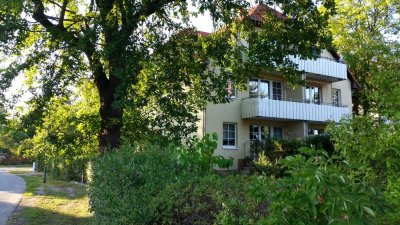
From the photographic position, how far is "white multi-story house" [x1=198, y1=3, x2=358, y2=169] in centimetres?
2577

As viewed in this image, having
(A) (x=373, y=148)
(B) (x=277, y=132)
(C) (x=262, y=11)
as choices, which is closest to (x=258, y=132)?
(B) (x=277, y=132)

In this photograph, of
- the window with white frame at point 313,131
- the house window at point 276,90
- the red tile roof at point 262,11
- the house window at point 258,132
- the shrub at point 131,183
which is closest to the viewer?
the shrub at point 131,183

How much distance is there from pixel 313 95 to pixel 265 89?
4989mm

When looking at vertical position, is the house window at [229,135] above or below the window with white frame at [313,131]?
below

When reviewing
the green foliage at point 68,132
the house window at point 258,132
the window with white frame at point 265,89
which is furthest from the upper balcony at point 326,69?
the green foliage at point 68,132

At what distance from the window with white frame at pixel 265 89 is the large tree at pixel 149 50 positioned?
1183 centimetres

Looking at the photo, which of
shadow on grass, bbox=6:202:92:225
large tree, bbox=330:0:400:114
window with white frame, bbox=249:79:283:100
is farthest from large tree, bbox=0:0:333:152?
large tree, bbox=330:0:400:114

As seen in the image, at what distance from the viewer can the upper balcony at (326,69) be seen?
29.2m

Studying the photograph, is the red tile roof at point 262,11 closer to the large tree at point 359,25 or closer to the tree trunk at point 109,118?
the tree trunk at point 109,118

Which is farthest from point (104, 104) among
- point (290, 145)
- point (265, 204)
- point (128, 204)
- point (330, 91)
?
point (330, 91)

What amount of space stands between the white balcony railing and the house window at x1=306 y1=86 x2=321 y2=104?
1.39 metres

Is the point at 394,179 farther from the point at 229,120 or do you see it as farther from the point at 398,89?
the point at 229,120

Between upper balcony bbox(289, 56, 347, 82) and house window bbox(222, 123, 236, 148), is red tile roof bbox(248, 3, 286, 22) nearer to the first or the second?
house window bbox(222, 123, 236, 148)

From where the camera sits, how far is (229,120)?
26266 millimetres
